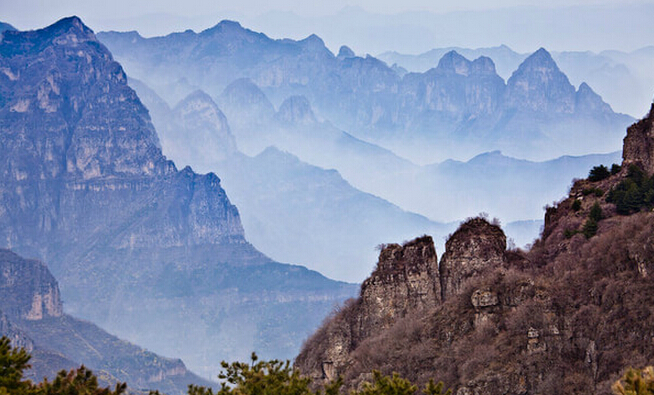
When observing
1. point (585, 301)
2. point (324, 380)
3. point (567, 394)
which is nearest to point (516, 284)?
point (585, 301)

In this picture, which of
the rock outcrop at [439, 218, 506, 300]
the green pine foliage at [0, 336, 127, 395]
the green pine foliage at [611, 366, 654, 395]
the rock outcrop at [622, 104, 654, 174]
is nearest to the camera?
the green pine foliage at [611, 366, 654, 395]

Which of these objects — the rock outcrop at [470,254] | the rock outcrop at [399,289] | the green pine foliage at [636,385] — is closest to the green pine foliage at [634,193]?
the rock outcrop at [470,254]

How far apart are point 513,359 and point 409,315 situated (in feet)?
48.4

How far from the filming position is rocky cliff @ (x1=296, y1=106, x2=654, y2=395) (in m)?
67.0

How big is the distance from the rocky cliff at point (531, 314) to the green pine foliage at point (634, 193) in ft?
0.35

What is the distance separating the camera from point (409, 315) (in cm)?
8250

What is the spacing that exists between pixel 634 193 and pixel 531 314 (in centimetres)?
1767

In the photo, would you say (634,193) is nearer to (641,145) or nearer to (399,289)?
(641,145)

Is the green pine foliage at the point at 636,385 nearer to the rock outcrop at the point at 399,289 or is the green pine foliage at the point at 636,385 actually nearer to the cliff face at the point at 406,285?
the cliff face at the point at 406,285

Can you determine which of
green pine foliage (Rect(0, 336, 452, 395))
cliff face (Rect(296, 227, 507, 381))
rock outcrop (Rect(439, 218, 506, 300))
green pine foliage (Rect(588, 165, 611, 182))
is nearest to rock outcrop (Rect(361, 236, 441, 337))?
cliff face (Rect(296, 227, 507, 381))

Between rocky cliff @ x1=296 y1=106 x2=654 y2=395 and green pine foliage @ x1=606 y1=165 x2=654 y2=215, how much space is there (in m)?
0.11

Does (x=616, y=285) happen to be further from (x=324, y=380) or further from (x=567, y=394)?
(x=324, y=380)

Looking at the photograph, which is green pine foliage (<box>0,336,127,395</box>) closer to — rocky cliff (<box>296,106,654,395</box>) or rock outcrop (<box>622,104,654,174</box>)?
rocky cliff (<box>296,106,654,395</box>)

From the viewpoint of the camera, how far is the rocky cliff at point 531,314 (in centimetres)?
6700
